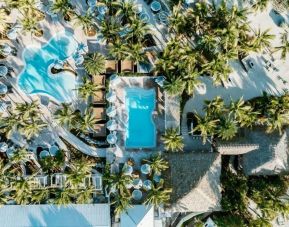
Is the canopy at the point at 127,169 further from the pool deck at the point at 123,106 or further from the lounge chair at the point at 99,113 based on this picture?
the lounge chair at the point at 99,113

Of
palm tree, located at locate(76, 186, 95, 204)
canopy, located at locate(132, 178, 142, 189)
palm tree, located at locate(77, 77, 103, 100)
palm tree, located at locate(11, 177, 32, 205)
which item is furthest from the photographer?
canopy, located at locate(132, 178, 142, 189)

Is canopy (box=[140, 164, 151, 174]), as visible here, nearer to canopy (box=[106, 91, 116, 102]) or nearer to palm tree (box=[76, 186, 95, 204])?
palm tree (box=[76, 186, 95, 204])

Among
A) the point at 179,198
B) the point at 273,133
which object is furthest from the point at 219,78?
the point at 179,198

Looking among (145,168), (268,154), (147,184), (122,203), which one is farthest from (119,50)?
(268,154)

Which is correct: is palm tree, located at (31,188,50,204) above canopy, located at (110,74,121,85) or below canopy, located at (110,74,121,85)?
below

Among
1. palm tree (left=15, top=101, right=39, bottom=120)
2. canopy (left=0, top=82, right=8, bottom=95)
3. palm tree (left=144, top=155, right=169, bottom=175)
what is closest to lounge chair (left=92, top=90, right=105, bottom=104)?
palm tree (left=15, top=101, right=39, bottom=120)

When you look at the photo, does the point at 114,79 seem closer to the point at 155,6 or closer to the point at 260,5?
the point at 155,6
